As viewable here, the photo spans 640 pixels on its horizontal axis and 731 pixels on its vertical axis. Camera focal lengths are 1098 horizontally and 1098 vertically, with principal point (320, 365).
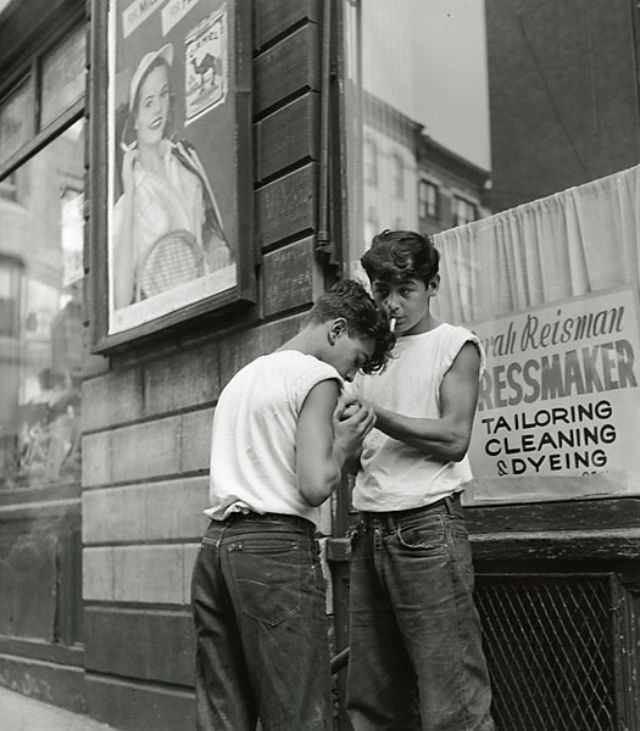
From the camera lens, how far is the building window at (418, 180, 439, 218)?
17.4ft

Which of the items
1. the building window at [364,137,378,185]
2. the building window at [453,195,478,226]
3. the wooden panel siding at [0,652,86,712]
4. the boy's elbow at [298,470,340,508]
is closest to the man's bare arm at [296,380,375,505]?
the boy's elbow at [298,470,340,508]

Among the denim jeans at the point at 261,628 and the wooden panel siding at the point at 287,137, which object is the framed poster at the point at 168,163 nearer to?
the wooden panel siding at the point at 287,137

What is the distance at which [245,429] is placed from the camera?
3.08 meters

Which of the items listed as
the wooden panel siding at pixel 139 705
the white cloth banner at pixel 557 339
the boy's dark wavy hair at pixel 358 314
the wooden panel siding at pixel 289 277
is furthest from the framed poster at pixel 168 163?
the boy's dark wavy hair at pixel 358 314

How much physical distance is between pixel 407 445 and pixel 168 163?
3.57m

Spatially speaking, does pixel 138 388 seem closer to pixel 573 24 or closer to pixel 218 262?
pixel 218 262

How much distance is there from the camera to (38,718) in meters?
6.85

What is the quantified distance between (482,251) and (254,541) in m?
2.26

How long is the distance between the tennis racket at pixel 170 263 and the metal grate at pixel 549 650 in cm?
259

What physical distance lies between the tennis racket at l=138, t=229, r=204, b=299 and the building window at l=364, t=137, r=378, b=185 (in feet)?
3.67

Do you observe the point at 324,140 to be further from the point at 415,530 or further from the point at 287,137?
the point at 415,530

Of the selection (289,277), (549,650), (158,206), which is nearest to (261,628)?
(549,650)

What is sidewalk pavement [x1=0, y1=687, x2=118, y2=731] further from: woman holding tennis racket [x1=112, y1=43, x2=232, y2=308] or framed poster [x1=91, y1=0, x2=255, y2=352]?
woman holding tennis racket [x1=112, y1=43, x2=232, y2=308]

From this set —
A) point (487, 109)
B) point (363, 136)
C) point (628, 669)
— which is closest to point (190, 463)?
point (363, 136)
